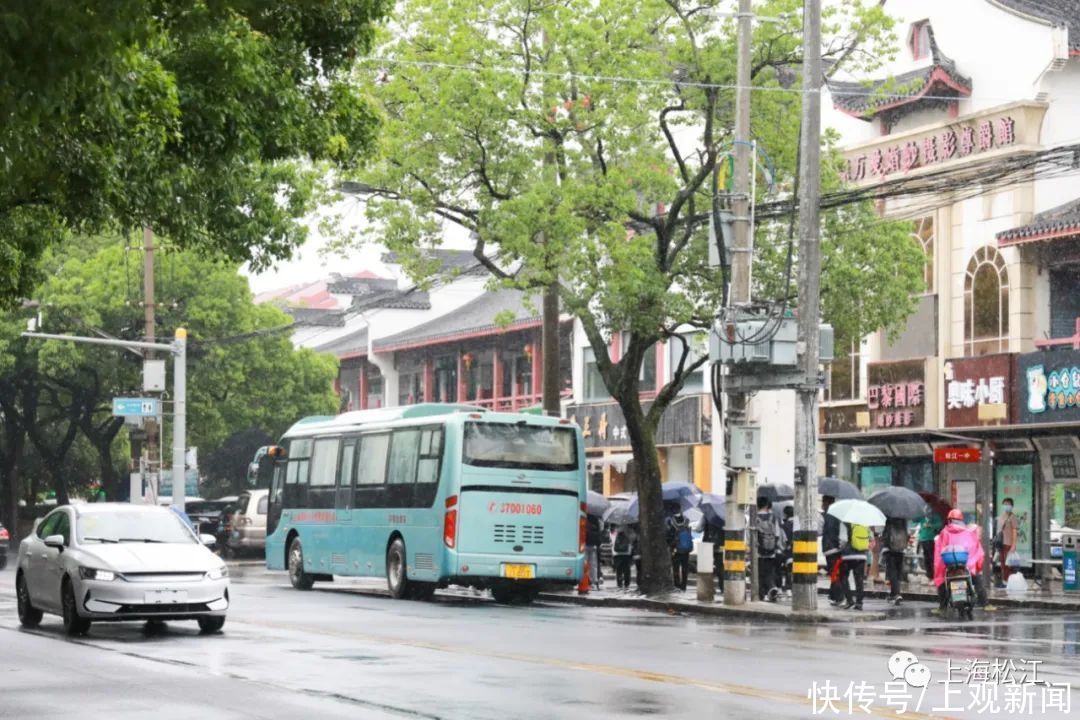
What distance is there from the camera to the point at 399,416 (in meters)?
31.6

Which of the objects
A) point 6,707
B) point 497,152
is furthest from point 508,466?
point 6,707

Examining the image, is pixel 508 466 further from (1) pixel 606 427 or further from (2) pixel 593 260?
(1) pixel 606 427

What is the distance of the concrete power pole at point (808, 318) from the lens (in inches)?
1033

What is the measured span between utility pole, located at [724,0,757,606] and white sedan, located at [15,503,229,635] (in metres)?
8.61

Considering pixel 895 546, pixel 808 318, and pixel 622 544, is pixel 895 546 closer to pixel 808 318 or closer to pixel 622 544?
pixel 622 544

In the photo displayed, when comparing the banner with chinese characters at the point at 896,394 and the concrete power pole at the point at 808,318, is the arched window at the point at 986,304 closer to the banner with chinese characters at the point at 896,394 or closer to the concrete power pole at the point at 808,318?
the banner with chinese characters at the point at 896,394

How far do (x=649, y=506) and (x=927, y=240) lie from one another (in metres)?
11.8

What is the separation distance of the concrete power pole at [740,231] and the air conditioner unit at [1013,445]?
12.3m

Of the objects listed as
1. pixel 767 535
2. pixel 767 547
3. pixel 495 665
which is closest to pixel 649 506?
pixel 767 535

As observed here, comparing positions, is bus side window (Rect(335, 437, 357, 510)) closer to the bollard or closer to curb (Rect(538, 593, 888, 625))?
curb (Rect(538, 593, 888, 625))

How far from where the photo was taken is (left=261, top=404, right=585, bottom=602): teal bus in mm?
29203

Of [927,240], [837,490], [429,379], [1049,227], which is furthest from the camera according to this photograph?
[429,379]

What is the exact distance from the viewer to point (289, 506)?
35.7 meters

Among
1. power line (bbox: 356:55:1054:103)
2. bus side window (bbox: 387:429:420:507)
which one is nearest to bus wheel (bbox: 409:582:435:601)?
bus side window (bbox: 387:429:420:507)
